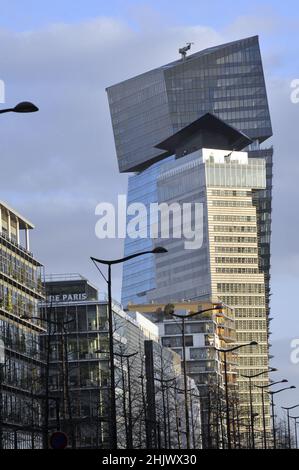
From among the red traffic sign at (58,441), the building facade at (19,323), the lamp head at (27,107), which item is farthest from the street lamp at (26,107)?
the building facade at (19,323)

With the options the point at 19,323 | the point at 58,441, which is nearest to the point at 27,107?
the point at 58,441

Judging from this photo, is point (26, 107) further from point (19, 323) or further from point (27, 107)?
point (19, 323)

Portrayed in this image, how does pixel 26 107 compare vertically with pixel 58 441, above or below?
above

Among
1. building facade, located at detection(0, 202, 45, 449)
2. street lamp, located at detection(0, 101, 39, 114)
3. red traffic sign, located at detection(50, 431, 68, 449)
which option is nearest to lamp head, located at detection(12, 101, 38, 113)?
street lamp, located at detection(0, 101, 39, 114)

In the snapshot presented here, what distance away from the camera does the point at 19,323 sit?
158m

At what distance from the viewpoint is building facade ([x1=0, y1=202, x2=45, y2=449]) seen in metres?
138

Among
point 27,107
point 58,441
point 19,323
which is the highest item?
point 19,323

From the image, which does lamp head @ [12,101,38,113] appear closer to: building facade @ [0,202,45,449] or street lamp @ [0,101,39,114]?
street lamp @ [0,101,39,114]

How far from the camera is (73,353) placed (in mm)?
172875

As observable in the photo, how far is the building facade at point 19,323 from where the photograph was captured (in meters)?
138

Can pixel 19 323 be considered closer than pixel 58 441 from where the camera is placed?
No
